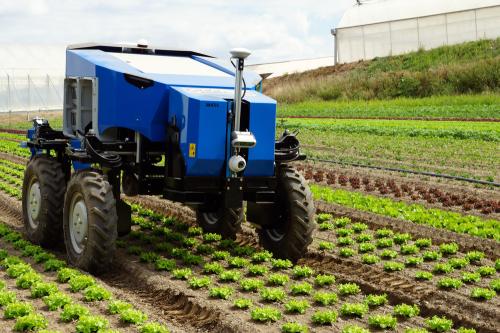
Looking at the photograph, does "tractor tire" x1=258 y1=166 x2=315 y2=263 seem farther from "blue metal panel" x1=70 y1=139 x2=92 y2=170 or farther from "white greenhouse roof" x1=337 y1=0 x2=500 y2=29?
"white greenhouse roof" x1=337 y1=0 x2=500 y2=29

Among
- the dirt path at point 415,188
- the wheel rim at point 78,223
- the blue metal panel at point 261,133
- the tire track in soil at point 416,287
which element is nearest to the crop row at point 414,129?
the dirt path at point 415,188

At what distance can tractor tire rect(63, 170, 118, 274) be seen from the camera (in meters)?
7.60

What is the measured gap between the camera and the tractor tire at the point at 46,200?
8891 mm

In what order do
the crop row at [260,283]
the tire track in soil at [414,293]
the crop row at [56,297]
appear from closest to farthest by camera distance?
the crop row at [56,297], the crop row at [260,283], the tire track in soil at [414,293]

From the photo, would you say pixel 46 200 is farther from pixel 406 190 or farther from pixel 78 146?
pixel 406 190

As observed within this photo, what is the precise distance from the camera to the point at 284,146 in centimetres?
873

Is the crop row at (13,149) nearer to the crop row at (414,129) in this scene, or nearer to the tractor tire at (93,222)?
the crop row at (414,129)

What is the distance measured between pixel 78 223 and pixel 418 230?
4.84m

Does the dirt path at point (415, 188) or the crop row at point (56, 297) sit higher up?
the dirt path at point (415, 188)

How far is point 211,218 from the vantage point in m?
9.97

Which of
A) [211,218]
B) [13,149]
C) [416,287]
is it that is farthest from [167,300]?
[13,149]

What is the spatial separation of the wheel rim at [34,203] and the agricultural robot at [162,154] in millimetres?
25

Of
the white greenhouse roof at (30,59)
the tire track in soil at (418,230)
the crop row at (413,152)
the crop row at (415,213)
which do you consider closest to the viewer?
the tire track in soil at (418,230)

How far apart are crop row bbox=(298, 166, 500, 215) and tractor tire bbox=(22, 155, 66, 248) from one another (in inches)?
251
